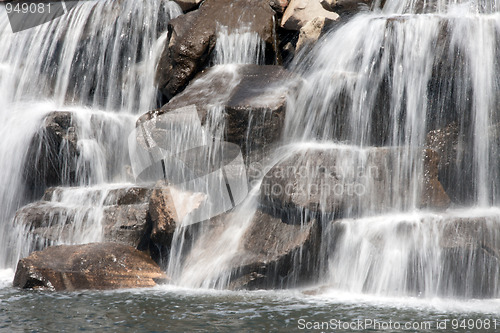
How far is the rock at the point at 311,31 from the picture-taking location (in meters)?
12.2

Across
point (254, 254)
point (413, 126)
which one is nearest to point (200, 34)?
point (413, 126)

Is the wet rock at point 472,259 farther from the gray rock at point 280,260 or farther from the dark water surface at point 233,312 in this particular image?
the gray rock at point 280,260

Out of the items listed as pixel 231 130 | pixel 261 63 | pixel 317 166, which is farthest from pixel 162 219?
pixel 261 63

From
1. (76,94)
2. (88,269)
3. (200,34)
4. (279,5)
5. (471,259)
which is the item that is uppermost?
(279,5)

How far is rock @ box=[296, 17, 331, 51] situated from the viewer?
1218 cm

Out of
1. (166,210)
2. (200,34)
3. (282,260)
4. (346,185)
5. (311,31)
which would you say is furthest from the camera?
(200,34)

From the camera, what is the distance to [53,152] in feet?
38.7

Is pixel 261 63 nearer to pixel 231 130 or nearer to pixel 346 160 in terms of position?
pixel 231 130

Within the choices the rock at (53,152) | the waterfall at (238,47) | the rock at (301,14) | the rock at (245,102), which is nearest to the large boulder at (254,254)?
the rock at (245,102)

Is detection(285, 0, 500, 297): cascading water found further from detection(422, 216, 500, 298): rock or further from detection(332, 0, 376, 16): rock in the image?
detection(332, 0, 376, 16): rock

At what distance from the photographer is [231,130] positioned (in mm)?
10203

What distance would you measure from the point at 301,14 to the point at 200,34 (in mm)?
2187

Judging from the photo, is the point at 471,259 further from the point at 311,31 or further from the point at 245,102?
the point at 311,31

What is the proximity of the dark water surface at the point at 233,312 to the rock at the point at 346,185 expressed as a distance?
4.32ft
